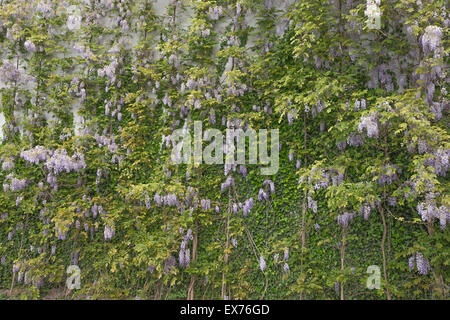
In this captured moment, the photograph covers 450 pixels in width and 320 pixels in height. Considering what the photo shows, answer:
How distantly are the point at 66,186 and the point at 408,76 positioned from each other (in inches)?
163

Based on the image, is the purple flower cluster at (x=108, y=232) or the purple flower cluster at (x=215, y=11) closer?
the purple flower cluster at (x=108, y=232)

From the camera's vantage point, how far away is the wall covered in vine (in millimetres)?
3420

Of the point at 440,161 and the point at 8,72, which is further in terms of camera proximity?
the point at 8,72

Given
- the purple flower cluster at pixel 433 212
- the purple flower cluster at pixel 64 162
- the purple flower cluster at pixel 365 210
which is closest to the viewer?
the purple flower cluster at pixel 433 212

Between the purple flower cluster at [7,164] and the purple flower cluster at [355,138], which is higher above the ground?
the purple flower cluster at [355,138]

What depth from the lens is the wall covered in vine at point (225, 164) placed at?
3.42 meters

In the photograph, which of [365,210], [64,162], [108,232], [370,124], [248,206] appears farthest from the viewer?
[64,162]

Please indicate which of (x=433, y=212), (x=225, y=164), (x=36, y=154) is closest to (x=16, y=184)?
(x=36, y=154)

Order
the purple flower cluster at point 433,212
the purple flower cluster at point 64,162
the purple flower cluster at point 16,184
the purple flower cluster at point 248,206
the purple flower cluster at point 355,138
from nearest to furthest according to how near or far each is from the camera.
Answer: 1. the purple flower cluster at point 433,212
2. the purple flower cluster at point 355,138
3. the purple flower cluster at point 248,206
4. the purple flower cluster at point 64,162
5. the purple flower cluster at point 16,184

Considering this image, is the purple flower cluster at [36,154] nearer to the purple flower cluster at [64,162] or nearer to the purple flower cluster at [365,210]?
the purple flower cluster at [64,162]

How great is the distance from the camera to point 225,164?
407 centimetres

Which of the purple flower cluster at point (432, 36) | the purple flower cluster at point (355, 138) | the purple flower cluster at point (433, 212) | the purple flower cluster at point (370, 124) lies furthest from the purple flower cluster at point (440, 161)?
the purple flower cluster at point (432, 36)

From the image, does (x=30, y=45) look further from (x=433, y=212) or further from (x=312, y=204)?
(x=433, y=212)
